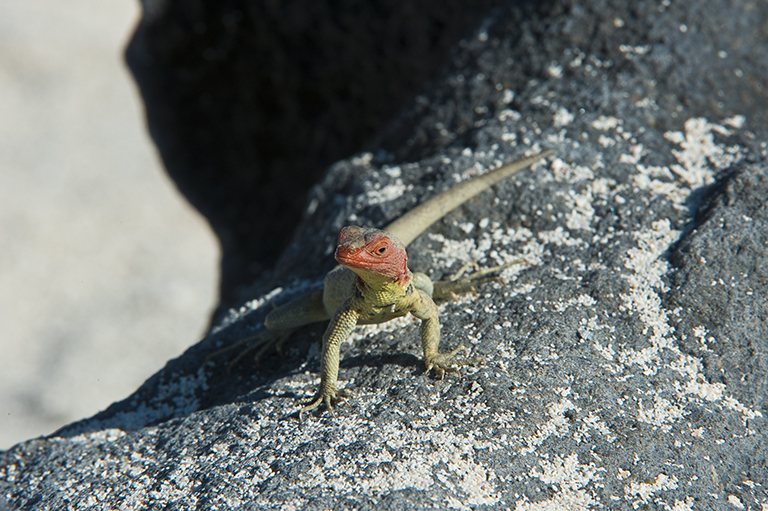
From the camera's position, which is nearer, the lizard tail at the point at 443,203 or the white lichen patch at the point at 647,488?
the white lichen patch at the point at 647,488

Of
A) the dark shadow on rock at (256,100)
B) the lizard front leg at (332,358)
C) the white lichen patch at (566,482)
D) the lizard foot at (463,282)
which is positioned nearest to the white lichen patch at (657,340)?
the white lichen patch at (566,482)

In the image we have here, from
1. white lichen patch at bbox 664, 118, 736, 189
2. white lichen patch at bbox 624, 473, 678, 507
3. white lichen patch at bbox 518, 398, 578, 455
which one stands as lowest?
white lichen patch at bbox 624, 473, 678, 507

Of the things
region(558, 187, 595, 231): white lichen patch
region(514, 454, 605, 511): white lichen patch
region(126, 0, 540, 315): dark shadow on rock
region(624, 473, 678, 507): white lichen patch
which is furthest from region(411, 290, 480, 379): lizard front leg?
region(126, 0, 540, 315): dark shadow on rock

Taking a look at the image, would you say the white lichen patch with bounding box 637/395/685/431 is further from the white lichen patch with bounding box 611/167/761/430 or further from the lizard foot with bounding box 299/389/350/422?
the lizard foot with bounding box 299/389/350/422

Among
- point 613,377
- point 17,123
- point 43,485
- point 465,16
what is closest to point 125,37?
point 17,123

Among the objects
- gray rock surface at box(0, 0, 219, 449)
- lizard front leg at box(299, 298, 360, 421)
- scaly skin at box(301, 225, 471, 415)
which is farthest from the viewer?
gray rock surface at box(0, 0, 219, 449)

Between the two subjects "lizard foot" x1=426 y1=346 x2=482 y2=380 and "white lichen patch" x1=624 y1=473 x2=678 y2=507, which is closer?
"white lichen patch" x1=624 y1=473 x2=678 y2=507

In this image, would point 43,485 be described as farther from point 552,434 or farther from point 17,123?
point 17,123

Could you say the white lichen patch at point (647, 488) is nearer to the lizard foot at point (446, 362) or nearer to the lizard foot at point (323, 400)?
the lizard foot at point (446, 362)
